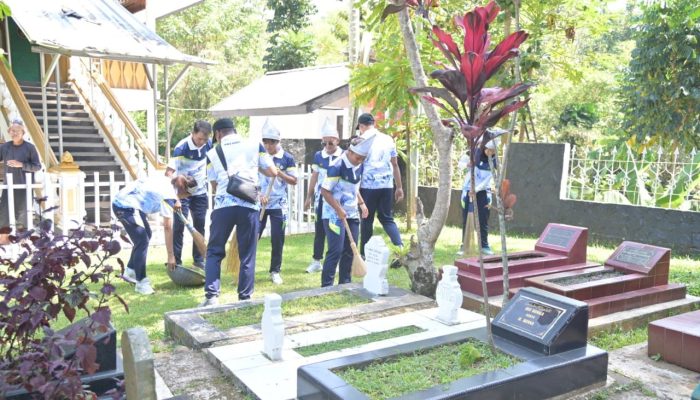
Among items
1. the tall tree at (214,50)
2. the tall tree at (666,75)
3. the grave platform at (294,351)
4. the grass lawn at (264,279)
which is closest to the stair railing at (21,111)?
the grass lawn at (264,279)

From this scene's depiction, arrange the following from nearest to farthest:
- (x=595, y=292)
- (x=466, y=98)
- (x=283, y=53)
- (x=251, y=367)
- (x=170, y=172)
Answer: (x=466, y=98)
(x=251, y=367)
(x=595, y=292)
(x=170, y=172)
(x=283, y=53)

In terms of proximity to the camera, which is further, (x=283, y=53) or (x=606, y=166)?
(x=283, y=53)

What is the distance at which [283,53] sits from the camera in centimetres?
2381

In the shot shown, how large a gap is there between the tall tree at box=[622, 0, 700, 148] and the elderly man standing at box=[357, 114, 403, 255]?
5785 millimetres

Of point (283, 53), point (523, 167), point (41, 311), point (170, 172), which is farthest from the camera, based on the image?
point (283, 53)

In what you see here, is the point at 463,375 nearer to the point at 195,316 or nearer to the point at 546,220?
the point at 195,316

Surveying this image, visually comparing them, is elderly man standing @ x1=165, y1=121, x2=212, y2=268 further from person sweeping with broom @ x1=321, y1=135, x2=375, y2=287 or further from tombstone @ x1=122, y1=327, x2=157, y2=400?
tombstone @ x1=122, y1=327, x2=157, y2=400

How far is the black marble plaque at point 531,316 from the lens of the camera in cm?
432

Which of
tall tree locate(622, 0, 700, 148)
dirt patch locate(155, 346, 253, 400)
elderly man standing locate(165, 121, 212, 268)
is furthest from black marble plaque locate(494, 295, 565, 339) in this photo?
tall tree locate(622, 0, 700, 148)

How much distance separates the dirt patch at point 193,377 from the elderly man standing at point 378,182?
3431 millimetres

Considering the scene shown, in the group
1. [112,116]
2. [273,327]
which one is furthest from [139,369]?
[112,116]

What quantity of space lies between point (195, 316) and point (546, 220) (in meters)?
7.22

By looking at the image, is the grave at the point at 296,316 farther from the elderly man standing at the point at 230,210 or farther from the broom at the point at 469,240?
the broom at the point at 469,240

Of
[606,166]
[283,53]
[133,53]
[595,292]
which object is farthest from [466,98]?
[283,53]
